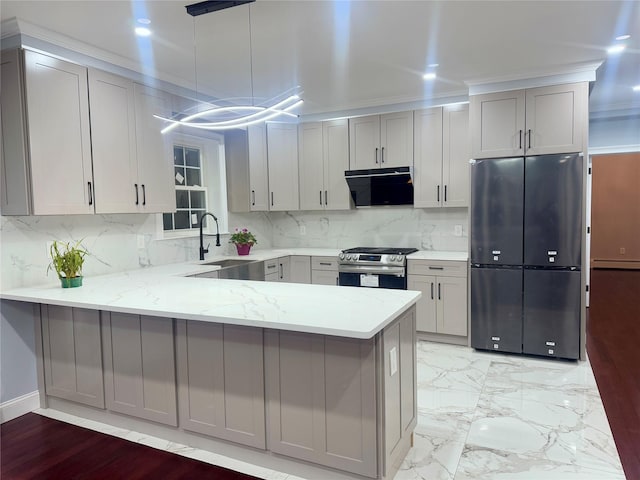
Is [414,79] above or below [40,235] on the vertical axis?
above

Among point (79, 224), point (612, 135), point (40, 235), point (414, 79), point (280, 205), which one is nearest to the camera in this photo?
point (40, 235)

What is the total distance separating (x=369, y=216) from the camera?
5277 millimetres

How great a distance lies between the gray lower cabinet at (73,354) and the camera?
2811 millimetres

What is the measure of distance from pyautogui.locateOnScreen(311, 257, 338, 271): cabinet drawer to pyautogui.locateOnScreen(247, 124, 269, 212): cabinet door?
33.3 inches

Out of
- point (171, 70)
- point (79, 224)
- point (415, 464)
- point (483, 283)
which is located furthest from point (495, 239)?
point (79, 224)

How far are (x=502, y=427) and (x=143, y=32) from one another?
3.42m

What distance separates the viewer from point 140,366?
8.71 feet

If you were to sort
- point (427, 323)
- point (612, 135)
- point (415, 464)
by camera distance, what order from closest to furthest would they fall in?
1. point (415, 464)
2. point (427, 323)
3. point (612, 135)

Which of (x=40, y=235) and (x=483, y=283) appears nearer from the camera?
(x=40, y=235)

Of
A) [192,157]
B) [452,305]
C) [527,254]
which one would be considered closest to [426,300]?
[452,305]

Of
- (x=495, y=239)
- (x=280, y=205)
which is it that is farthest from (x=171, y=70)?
(x=495, y=239)

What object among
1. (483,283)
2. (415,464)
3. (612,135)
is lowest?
(415,464)

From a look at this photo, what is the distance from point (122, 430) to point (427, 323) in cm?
288

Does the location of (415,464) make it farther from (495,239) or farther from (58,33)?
Answer: (58,33)
